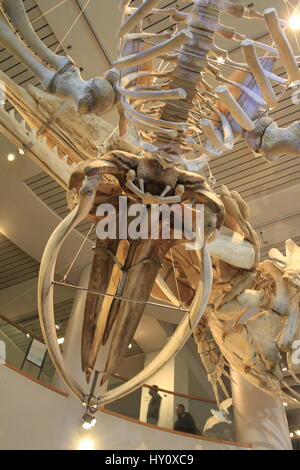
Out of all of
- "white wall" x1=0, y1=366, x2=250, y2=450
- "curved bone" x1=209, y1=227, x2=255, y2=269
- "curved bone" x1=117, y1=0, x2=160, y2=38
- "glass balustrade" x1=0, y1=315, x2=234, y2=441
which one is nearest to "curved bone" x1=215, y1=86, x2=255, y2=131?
"curved bone" x1=117, y1=0, x2=160, y2=38

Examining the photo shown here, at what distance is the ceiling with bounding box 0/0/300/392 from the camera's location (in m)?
6.09

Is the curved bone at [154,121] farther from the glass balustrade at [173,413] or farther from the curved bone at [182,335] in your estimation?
the glass balustrade at [173,413]

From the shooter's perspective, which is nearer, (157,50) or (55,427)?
(157,50)

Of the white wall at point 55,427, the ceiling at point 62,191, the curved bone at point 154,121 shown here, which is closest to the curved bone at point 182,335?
the curved bone at point 154,121

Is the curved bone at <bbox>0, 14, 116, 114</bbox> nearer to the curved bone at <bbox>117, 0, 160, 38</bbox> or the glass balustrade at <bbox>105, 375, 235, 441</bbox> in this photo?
the curved bone at <bbox>117, 0, 160, 38</bbox>

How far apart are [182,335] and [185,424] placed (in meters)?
4.91

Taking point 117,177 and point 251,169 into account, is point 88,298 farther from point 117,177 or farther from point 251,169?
point 251,169

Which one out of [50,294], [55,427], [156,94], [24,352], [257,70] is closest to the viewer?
[257,70]

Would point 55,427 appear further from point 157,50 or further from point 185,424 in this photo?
point 157,50

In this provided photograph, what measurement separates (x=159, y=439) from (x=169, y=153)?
5.32m

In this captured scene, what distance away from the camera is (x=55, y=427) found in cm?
666

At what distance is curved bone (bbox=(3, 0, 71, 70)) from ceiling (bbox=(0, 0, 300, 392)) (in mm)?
1417

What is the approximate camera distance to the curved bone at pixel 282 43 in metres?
2.28

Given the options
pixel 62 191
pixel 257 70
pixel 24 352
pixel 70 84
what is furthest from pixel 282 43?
pixel 62 191
